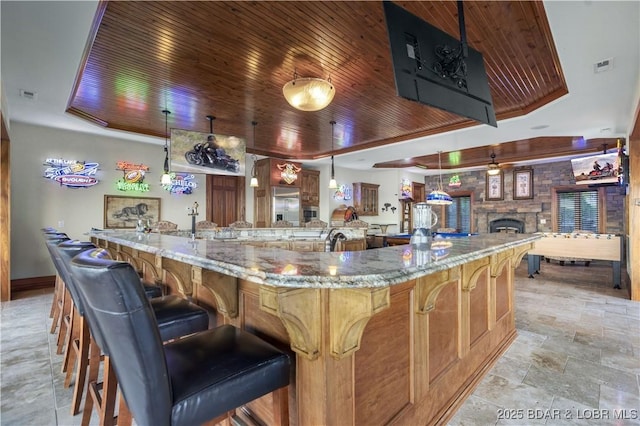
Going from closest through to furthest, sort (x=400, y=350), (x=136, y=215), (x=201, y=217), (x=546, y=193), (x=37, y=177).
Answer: (x=400, y=350)
(x=37, y=177)
(x=136, y=215)
(x=201, y=217)
(x=546, y=193)

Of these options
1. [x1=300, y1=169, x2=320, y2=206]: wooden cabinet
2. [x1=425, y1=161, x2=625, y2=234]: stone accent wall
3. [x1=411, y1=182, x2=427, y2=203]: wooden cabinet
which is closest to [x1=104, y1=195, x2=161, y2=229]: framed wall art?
[x1=300, y1=169, x2=320, y2=206]: wooden cabinet

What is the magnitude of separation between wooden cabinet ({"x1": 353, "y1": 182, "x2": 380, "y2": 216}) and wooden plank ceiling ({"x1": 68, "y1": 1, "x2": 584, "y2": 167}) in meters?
4.41

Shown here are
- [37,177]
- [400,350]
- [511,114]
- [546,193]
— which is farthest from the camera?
[546,193]

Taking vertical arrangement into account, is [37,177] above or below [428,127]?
below

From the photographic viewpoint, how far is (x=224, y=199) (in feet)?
23.8

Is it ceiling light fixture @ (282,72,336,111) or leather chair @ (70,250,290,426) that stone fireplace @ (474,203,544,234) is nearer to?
ceiling light fixture @ (282,72,336,111)

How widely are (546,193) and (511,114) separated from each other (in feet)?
19.5

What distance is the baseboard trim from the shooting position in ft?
16.3

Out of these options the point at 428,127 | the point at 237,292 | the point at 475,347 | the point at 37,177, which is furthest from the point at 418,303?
the point at 37,177

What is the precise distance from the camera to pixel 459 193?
10.4 m

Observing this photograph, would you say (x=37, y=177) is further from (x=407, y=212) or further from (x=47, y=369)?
(x=407, y=212)

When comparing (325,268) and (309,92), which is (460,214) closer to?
(309,92)

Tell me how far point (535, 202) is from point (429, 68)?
9.14 m

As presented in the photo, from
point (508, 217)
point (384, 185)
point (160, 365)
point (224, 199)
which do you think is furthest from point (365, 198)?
point (160, 365)
